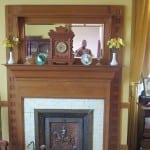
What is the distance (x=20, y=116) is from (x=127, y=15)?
1.93 m

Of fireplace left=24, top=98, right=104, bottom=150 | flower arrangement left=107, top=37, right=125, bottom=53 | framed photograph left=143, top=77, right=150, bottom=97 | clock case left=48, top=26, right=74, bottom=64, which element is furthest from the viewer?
framed photograph left=143, top=77, right=150, bottom=97

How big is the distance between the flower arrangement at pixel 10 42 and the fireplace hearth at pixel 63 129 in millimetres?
912

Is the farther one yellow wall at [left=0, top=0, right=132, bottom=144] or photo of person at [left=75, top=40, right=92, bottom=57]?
photo of person at [left=75, top=40, right=92, bottom=57]

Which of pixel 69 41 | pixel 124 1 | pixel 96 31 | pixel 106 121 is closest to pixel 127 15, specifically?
pixel 124 1

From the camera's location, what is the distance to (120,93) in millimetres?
3633

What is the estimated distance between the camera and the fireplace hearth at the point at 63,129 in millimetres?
3666

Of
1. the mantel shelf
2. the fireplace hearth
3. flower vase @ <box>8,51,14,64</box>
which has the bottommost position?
the fireplace hearth

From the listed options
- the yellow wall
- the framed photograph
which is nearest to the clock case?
the yellow wall

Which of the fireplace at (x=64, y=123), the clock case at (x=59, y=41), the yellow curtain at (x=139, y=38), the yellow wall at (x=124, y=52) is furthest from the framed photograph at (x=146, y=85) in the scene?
the clock case at (x=59, y=41)

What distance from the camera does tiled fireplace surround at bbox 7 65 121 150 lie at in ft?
11.4

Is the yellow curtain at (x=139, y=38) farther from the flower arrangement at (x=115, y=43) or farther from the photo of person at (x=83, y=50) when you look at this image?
the photo of person at (x=83, y=50)

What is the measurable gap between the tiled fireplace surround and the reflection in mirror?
0.32 m

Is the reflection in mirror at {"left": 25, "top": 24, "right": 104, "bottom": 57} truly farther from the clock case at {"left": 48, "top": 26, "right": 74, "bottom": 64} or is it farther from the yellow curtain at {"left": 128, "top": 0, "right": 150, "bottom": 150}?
the yellow curtain at {"left": 128, "top": 0, "right": 150, "bottom": 150}

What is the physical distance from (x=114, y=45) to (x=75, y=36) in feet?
1.80
